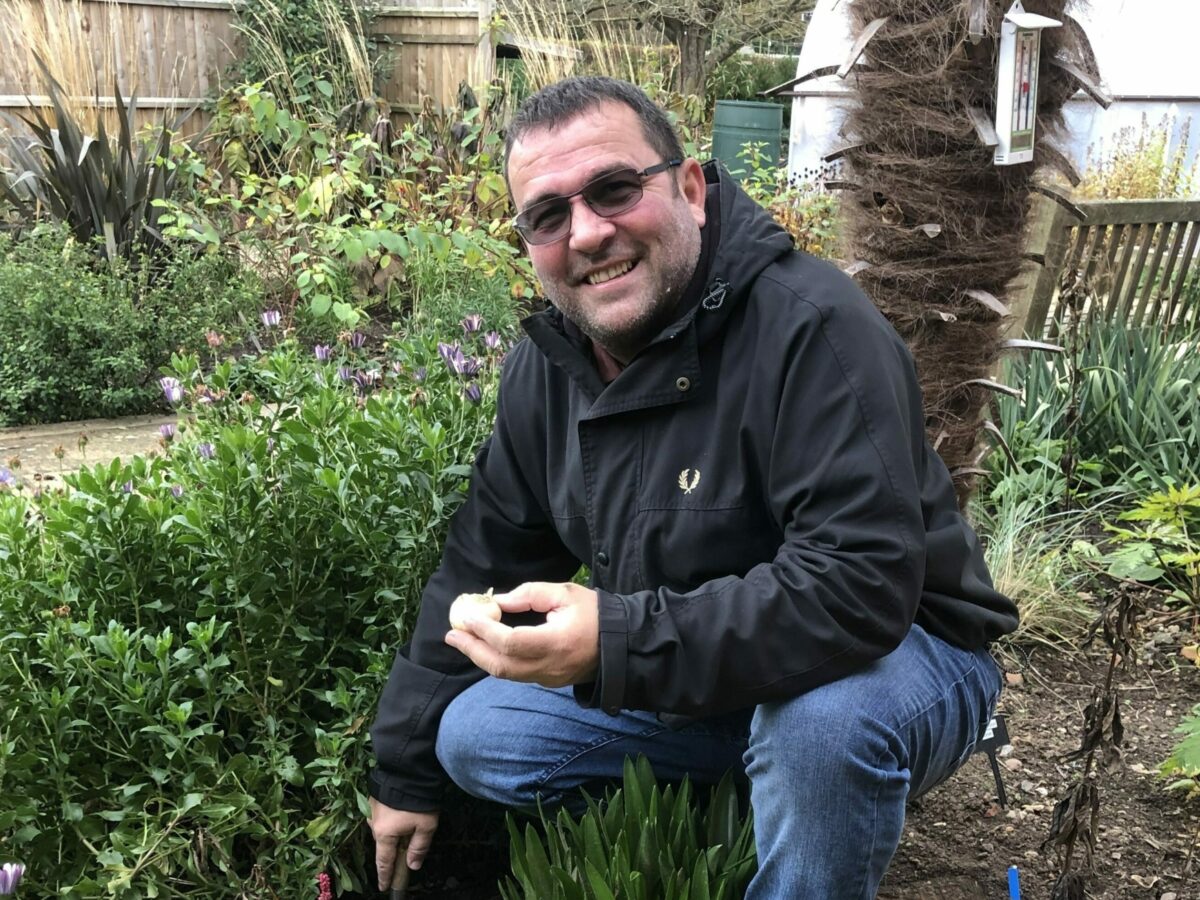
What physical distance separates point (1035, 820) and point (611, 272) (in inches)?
68.4

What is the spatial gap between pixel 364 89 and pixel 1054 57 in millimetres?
7363

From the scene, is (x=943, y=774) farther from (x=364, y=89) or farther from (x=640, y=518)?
(x=364, y=89)

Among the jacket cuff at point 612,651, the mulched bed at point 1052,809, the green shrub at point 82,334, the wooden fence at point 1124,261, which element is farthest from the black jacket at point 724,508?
the green shrub at point 82,334

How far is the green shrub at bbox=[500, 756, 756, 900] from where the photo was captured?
1981mm

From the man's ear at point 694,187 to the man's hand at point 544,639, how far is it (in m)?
0.77

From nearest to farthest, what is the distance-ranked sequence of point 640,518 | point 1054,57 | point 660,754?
1. point 640,518
2. point 660,754
3. point 1054,57

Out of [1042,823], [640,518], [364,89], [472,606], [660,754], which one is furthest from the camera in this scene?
[364,89]

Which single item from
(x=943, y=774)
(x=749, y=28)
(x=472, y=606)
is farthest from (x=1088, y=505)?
(x=749, y=28)

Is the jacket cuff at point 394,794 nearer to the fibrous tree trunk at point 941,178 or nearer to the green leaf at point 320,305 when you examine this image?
the fibrous tree trunk at point 941,178

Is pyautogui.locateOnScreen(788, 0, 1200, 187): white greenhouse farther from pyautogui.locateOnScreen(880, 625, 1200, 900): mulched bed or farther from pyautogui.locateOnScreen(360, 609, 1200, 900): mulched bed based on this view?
pyautogui.locateOnScreen(360, 609, 1200, 900): mulched bed

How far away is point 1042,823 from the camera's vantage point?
2.86 metres

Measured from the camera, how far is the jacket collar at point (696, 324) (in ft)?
6.82

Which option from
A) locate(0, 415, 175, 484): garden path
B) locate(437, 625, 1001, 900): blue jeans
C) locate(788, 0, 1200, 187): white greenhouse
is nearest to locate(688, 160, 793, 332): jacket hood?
locate(437, 625, 1001, 900): blue jeans

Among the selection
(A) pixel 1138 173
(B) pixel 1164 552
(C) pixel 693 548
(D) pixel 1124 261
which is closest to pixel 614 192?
(C) pixel 693 548
